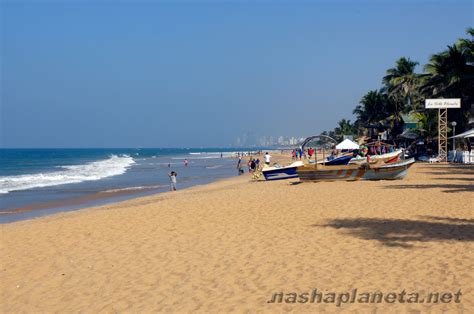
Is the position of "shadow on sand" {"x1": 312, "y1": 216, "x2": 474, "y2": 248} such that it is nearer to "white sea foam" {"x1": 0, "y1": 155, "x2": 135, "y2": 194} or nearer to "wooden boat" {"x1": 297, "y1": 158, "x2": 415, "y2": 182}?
"wooden boat" {"x1": 297, "y1": 158, "x2": 415, "y2": 182}

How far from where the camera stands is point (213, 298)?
6.02 metres

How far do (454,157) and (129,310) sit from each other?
30215mm

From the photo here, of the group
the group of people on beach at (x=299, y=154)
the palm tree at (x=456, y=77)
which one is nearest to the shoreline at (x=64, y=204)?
the group of people on beach at (x=299, y=154)

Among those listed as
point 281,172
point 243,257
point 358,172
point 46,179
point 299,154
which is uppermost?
point 358,172

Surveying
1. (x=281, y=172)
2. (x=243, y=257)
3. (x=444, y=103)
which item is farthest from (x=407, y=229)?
(x=444, y=103)

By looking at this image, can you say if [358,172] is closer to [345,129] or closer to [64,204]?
[64,204]

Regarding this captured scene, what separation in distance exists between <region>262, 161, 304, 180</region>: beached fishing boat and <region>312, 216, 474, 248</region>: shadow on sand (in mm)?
13548

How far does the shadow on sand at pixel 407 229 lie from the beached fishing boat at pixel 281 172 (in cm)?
1355

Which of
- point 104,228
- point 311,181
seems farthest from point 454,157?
point 104,228

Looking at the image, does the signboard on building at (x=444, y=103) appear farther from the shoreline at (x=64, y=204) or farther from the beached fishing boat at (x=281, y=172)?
the shoreline at (x=64, y=204)

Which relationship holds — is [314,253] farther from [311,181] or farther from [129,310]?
[311,181]

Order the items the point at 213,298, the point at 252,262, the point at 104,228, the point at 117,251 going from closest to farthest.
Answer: the point at 213,298
the point at 252,262
the point at 117,251
the point at 104,228

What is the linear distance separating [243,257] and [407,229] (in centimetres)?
346

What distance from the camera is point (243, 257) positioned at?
7.93 metres
